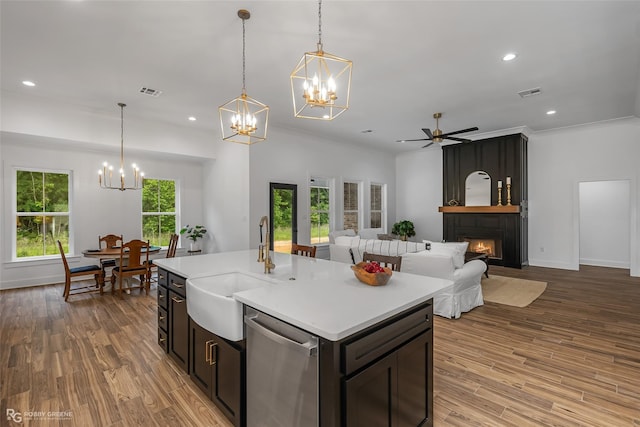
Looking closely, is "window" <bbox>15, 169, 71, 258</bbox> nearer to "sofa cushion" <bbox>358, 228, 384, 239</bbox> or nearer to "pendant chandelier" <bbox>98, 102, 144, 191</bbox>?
"pendant chandelier" <bbox>98, 102, 144, 191</bbox>

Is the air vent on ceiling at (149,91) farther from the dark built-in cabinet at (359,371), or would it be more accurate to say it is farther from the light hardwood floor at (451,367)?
the dark built-in cabinet at (359,371)

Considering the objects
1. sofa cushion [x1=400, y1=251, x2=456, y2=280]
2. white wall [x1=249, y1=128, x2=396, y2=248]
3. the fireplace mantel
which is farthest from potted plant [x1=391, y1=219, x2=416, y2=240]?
sofa cushion [x1=400, y1=251, x2=456, y2=280]

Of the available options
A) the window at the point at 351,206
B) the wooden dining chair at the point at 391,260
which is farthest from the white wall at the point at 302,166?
the wooden dining chair at the point at 391,260

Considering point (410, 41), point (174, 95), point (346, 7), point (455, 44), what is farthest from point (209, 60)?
point (455, 44)

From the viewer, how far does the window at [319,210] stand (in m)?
7.53

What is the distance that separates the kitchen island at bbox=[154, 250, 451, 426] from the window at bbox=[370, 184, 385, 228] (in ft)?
22.7

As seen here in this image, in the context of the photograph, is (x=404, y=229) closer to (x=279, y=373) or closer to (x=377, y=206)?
(x=377, y=206)

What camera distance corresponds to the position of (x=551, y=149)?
282 inches

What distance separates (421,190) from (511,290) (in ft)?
15.2

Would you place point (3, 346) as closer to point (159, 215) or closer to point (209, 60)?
point (209, 60)

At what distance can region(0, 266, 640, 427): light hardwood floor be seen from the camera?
2.11 meters

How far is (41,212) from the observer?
5863 mm

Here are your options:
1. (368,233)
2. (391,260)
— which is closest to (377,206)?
(368,233)

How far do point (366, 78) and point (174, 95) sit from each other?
3.03 meters
